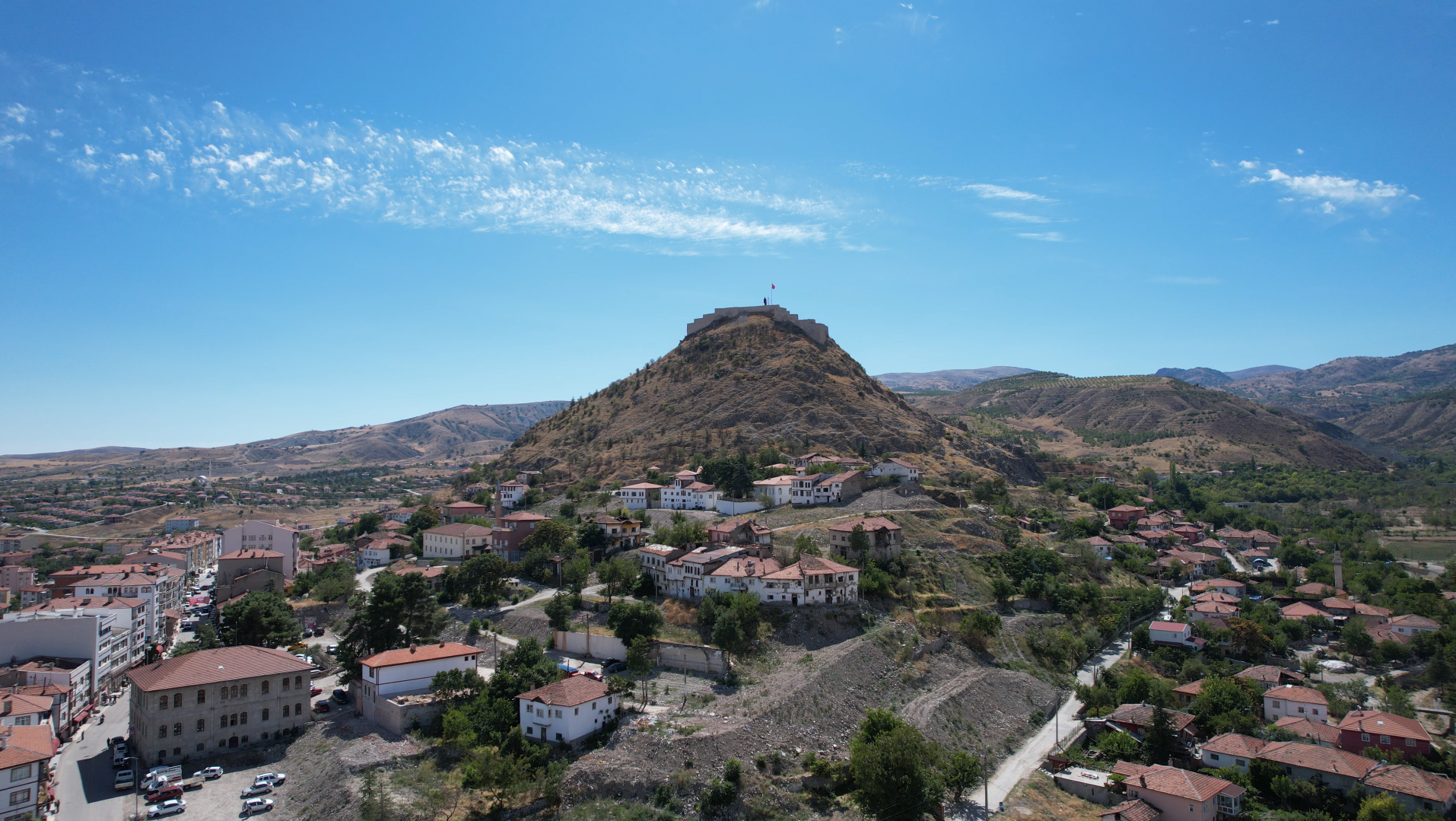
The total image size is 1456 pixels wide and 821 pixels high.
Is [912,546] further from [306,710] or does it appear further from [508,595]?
[306,710]

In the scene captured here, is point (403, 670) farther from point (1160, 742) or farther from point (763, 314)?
point (763, 314)

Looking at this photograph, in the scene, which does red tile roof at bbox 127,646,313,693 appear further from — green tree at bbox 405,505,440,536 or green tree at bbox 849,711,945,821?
green tree at bbox 405,505,440,536

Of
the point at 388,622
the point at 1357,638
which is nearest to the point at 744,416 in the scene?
the point at 388,622

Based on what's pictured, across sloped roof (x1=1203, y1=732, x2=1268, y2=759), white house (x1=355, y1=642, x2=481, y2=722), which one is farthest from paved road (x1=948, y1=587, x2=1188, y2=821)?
white house (x1=355, y1=642, x2=481, y2=722)

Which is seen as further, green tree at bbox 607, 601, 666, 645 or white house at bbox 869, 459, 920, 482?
white house at bbox 869, 459, 920, 482

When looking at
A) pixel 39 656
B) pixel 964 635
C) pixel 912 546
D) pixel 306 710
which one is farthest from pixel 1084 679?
pixel 39 656
